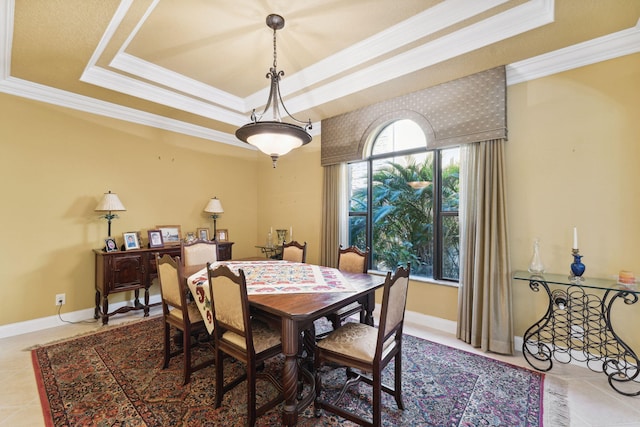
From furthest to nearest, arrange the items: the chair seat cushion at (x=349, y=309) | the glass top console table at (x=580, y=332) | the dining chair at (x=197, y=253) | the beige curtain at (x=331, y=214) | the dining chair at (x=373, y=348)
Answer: the beige curtain at (x=331, y=214), the dining chair at (x=197, y=253), the chair seat cushion at (x=349, y=309), the glass top console table at (x=580, y=332), the dining chair at (x=373, y=348)

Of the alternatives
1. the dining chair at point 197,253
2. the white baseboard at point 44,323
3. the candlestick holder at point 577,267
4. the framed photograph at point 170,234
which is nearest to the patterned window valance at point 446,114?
the candlestick holder at point 577,267

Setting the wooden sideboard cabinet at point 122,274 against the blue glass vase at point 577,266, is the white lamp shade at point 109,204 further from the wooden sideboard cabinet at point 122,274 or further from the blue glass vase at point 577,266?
the blue glass vase at point 577,266

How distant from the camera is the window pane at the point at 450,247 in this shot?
3.26m

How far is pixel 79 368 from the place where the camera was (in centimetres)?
238

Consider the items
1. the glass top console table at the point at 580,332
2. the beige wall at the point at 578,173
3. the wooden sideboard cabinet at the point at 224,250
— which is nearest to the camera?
the glass top console table at the point at 580,332

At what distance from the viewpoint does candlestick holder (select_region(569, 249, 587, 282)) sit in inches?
91.6

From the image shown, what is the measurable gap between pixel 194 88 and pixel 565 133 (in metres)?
4.24

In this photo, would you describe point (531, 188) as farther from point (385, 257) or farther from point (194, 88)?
point (194, 88)

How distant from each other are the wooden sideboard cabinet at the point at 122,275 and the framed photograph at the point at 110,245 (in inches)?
3.2

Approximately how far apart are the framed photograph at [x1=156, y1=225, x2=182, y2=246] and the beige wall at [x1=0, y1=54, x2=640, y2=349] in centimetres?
10

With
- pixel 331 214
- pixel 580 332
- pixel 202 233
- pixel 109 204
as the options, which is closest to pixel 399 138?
pixel 331 214

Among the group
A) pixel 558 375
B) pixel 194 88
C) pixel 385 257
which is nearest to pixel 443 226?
pixel 385 257

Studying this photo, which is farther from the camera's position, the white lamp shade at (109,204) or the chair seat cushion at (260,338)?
the white lamp shade at (109,204)

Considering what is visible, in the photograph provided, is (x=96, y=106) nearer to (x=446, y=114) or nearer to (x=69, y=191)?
(x=69, y=191)
